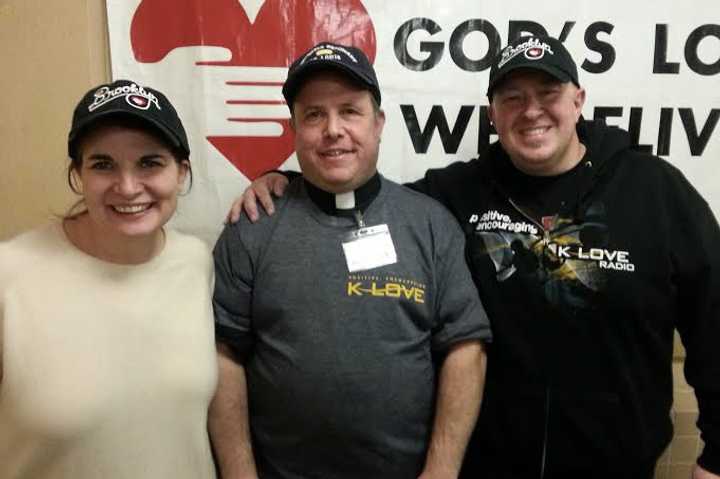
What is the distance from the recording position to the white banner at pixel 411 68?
159 cm

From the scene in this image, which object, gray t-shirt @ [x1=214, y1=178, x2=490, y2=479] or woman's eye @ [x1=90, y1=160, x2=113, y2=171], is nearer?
woman's eye @ [x1=90, y1=160, x2=113, y2=171]

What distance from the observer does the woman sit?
969 mm

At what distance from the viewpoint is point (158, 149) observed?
1.04 m

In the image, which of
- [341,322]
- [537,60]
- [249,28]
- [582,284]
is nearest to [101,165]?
[341,322]

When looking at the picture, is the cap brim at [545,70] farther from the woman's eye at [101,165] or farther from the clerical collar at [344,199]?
the woman's eye at [101,165]

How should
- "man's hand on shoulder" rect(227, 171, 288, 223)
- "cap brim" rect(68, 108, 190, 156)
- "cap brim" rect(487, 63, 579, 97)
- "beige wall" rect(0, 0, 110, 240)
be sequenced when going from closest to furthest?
"cap brim" rect(68, 108, 190, 156) < "cap brim" rect(487, 63, 579, 97) < "man's hand on shoulder" rect(227, 171, 288, 223) < "beige wall" rect(0, 0, 110, 240)

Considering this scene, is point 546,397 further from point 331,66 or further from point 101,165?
point 101,165

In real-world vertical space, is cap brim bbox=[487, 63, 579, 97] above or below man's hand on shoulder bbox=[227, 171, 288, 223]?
above

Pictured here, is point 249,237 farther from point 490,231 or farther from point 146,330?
point 490,231

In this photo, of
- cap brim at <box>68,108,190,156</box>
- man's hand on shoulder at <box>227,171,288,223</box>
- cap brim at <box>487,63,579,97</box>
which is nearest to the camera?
cap brim at <box>68,108,190,156</box>

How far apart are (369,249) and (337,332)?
203mm

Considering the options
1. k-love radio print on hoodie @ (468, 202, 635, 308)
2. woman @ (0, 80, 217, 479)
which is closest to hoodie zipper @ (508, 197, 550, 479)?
k-love radio print on hoodie @ (468, 202, 635, 308)

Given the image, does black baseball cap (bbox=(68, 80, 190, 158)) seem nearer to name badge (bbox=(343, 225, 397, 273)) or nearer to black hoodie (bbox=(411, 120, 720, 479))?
name badge (bbox=(343, 225, 397, 273))

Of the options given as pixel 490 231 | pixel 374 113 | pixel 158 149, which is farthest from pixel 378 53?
pixel 158 149
